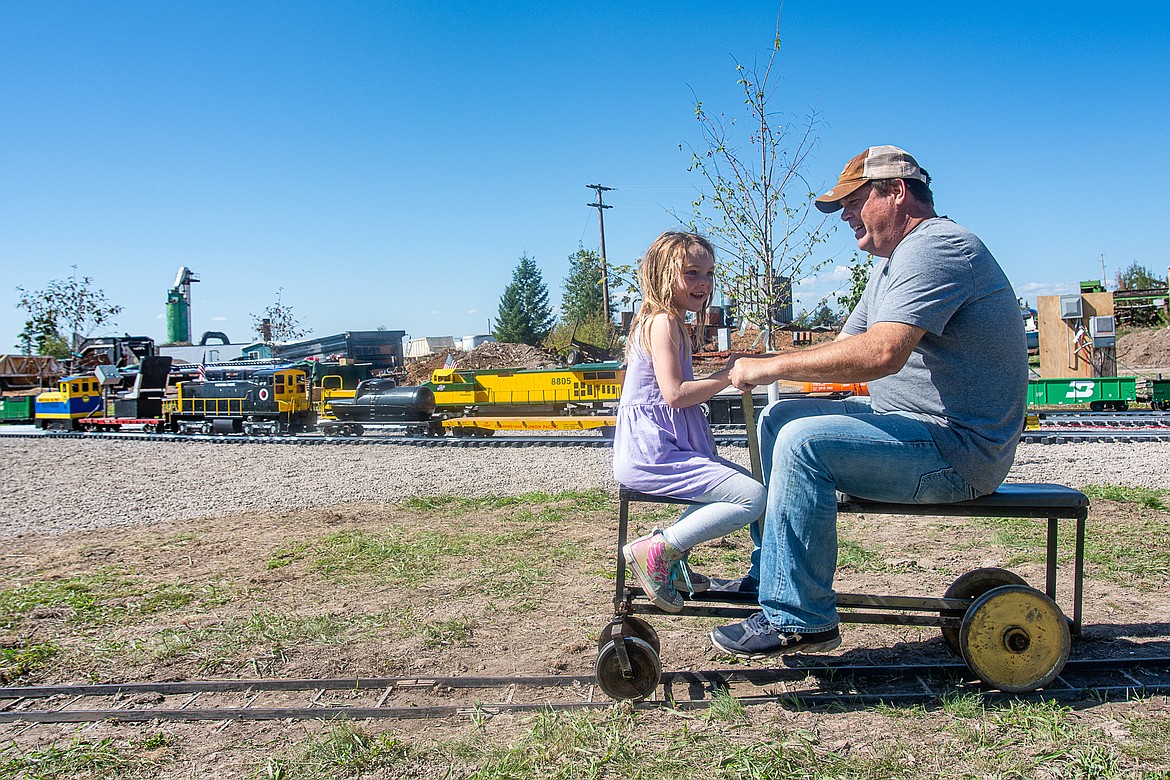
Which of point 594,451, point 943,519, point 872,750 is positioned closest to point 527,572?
point 872,750

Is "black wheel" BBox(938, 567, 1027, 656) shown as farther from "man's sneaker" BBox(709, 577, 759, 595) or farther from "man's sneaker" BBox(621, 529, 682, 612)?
"man's sneaker" BBox(621, 529, 682, 612)

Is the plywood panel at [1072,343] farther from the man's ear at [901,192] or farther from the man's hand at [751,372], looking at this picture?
the man's hand at [751,372]

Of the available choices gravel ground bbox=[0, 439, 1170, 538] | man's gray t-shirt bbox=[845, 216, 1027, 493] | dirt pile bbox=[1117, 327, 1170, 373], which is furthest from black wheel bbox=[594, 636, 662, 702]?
dirt pile bbox=[1117, 327, 1170, 373]

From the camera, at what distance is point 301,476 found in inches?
441

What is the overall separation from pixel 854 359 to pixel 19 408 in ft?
95.3

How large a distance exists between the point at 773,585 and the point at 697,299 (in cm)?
123

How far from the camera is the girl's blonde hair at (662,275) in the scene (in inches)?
131

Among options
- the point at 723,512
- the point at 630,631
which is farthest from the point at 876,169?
the point at 630,631

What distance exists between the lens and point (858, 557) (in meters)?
5.39

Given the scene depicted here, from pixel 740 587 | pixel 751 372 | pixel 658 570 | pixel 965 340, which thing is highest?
pixel 965 340

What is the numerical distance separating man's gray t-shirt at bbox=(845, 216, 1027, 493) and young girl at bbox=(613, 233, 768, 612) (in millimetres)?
748

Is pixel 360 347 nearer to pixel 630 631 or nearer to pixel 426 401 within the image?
pixel 426 401

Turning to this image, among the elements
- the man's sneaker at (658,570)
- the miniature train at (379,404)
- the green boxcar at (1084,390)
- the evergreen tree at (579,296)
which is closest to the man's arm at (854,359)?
the man's sneaker at (658,570)

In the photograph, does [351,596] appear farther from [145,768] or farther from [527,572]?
[145,768]
